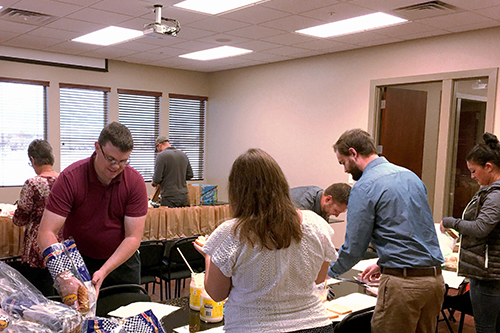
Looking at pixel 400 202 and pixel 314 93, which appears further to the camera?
pixel 314 93

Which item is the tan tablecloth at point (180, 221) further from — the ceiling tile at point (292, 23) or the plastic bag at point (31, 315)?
the plastic bag at point (31, 315)

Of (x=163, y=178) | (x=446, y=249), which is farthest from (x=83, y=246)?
(x=163, y=178)

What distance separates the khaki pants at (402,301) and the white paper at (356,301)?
0.10 m

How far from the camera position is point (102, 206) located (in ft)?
7.26

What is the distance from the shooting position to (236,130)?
328 inches

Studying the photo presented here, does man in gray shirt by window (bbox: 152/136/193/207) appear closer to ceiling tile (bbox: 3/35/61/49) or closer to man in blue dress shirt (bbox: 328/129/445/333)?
ceiling tile (bbox: 3/35/61/49)

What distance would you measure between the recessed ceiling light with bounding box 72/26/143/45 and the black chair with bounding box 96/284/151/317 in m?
3.87

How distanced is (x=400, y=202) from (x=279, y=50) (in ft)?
14.9

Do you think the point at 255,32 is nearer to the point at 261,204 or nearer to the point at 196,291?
the point at 196,291

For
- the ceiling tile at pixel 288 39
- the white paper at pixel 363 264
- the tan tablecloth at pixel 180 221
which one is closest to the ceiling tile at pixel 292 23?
the ceiling tile at pixel 288 39

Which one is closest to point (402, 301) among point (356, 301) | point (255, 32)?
point (356, 301)

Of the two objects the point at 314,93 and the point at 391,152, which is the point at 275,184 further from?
the point at 314,93

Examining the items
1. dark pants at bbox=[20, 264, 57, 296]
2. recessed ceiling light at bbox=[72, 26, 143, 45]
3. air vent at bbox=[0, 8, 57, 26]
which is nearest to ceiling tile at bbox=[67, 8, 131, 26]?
Answer: air vent at bbox=[0, 8, 57, 26]

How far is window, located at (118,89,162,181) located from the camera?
25.9 feet
